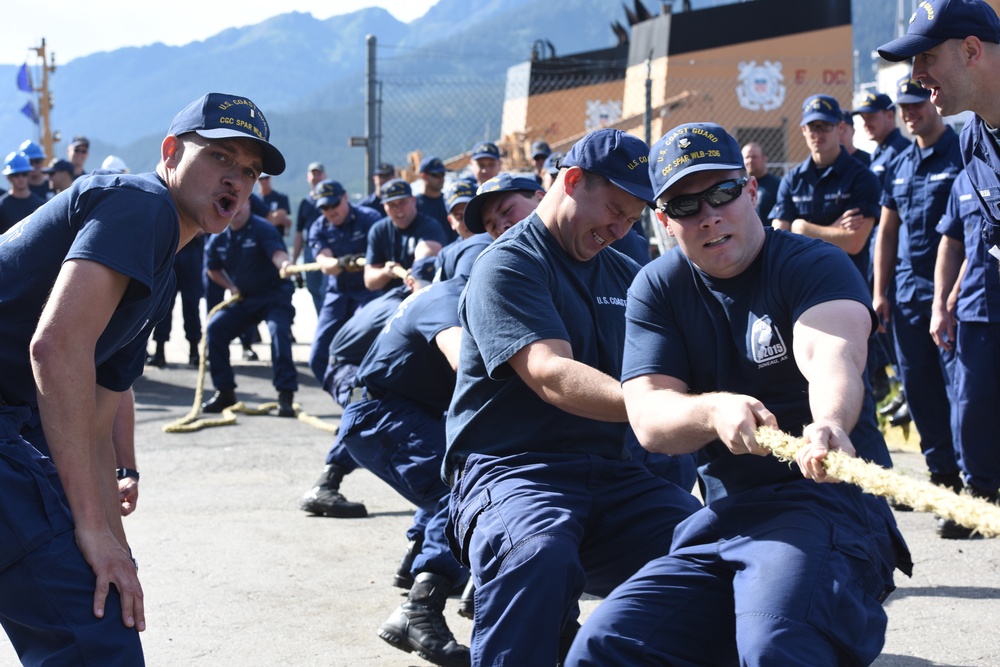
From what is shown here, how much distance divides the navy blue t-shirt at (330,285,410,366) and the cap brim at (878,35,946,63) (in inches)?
113

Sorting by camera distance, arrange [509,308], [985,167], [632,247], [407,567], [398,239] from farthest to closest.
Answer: [398,239]
[407,567]
[632,247]
[985,167]
[509,308]

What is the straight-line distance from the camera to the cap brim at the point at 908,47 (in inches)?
155

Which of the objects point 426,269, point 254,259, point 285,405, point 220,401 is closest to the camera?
point 426,269

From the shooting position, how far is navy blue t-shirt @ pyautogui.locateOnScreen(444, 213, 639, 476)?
3416 mm

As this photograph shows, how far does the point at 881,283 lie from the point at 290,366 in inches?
210

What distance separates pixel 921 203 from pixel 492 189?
2.86 metres

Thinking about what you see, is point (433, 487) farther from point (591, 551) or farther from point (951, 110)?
point (951, 110)

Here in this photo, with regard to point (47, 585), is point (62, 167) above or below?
above

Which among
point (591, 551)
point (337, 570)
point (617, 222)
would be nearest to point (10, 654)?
point (337, 570)

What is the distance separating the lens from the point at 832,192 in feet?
23.4

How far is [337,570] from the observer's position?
18.1ft

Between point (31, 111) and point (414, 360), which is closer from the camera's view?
point (414, 360)

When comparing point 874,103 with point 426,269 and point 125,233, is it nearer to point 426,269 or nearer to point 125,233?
point 426,269

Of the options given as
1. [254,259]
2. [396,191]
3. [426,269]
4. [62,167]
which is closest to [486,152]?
[396,191]
